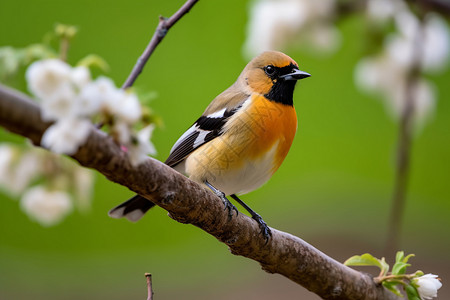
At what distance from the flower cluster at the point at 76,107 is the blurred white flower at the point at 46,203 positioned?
633 mm

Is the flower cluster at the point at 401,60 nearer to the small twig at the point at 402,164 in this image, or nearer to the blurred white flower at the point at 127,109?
the small twig at the point at 402,164

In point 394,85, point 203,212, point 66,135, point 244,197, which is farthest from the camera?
point 244,197

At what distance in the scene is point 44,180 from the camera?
1327 millimetres

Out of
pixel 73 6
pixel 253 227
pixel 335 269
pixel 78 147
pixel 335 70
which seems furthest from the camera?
pixel 335 70

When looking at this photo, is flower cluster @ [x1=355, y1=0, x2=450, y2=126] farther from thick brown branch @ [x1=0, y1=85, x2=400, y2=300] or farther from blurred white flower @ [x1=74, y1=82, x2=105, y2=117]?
blurred white flower @ [x1=74, y1=82, x2=105, y2=117]

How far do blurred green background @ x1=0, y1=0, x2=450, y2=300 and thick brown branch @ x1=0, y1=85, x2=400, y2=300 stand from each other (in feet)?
3.62

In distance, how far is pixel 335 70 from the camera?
311 cm

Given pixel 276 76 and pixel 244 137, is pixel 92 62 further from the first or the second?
pixel 276 76

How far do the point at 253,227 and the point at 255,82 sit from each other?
0.49 meters

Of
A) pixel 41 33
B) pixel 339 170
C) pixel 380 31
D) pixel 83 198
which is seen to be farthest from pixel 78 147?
pixel 339 170

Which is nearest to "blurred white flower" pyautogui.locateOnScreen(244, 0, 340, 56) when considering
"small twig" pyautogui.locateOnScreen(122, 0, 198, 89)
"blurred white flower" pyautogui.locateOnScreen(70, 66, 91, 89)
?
"small twig" pyautogui.locateOnScreen(122, 0, 198, 89)

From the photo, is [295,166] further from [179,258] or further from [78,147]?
[78,147]

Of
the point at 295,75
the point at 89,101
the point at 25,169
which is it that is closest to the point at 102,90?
the point at 89,101

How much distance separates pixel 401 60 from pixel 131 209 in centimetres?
90
